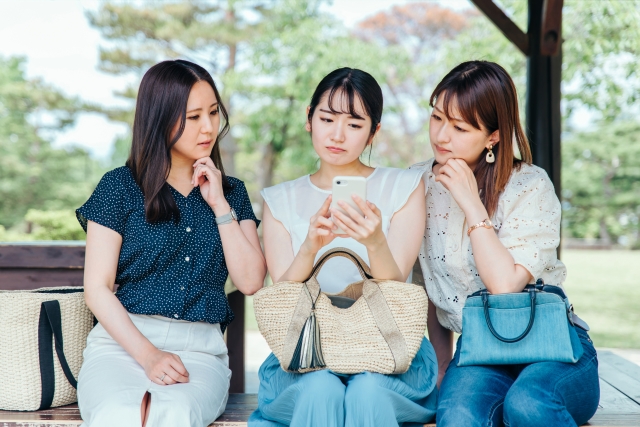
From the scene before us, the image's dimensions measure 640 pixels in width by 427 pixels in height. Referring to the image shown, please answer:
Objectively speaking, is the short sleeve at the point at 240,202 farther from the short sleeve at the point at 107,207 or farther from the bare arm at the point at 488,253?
the bare arm at the point at 488,253

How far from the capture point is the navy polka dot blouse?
2.38 m

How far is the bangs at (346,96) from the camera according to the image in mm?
2406

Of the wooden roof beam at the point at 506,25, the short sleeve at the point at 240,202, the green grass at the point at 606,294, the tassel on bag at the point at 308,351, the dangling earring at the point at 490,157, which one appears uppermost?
the wooden roof beam at the point at 506,25

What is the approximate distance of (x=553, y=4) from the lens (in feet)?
14.1

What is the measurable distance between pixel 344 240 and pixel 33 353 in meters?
1.20

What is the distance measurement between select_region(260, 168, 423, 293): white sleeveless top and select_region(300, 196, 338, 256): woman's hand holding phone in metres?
0.33

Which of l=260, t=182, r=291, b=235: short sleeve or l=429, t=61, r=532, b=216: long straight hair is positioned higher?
l=429, t=61, r=532, b=216: long straight hair

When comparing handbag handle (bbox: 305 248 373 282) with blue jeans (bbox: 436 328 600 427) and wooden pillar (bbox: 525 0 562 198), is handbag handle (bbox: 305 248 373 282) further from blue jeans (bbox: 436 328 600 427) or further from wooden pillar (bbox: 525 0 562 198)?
wooden pillar (bbox: 525 0 562 198)

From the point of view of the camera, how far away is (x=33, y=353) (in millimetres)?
2432

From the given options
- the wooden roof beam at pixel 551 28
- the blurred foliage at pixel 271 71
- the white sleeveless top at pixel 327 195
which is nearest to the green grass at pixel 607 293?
the blurred foliage at pixel 271 71

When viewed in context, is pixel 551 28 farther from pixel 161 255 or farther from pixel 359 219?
pixel 161 255

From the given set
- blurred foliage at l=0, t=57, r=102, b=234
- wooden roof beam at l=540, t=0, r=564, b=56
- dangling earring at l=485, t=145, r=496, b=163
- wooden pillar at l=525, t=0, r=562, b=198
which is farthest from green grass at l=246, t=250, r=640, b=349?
dangling earring at l=485, t=145, r=496, b=163

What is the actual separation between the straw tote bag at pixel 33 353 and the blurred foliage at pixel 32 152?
11155 millimetres

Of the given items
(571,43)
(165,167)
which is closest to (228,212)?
(165,167)
